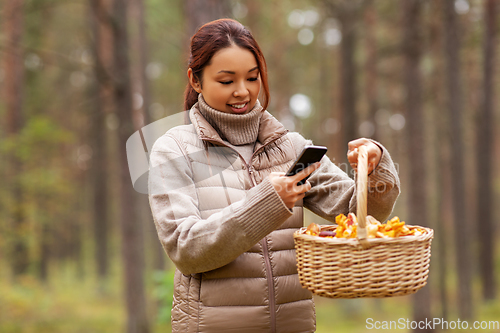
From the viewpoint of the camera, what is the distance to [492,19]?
11141 millimetres

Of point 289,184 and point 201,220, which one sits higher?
point 289,184

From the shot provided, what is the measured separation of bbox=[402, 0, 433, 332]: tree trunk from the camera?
703cm

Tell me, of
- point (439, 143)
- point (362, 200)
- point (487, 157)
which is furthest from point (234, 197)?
point (439, 143)

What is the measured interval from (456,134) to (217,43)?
8.38 meters

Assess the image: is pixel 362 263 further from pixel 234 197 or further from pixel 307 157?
pixel 234 197

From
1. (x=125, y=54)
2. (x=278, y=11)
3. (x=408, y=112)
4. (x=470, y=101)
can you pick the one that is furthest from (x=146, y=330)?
(x=470, y=101)

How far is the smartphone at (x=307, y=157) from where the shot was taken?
1629 millimetres

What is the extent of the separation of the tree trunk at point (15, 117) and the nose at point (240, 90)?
11128 millimetres

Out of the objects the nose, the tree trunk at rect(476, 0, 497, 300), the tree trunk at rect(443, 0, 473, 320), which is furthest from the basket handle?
the tree trunk at rect(476, 0, 497, 300)

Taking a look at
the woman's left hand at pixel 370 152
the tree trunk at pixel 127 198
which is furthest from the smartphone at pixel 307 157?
the tree trunk at pixel 127 198

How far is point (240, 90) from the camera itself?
2016 millimetres

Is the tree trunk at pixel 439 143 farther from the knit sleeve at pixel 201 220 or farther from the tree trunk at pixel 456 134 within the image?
the knit sleeve at pixel 201 220

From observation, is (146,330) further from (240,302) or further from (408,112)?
(240,302)

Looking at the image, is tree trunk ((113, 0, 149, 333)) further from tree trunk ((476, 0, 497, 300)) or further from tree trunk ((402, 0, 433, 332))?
tree trunk ((476, 0, 497, 300))
